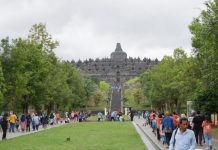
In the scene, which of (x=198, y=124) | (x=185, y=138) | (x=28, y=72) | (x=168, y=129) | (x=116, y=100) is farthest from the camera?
(x=116, y=100)

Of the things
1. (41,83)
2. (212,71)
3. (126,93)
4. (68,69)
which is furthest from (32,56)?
(126,93)

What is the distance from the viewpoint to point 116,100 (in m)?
135

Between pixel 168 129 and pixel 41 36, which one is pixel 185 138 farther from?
pixel 41 36

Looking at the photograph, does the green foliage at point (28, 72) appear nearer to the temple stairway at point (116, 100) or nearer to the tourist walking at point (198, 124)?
the tourist walking at point (198, 124)

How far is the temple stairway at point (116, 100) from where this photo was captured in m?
123

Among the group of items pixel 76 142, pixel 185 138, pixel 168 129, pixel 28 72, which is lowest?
pixel 76 142

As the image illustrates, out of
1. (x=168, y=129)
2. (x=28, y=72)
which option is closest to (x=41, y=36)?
(x=28, y=72)

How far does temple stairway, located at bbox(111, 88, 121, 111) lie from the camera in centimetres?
12316

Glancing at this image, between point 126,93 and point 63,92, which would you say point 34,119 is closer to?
point 63,92

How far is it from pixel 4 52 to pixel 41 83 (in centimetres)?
775

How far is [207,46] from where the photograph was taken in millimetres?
34438

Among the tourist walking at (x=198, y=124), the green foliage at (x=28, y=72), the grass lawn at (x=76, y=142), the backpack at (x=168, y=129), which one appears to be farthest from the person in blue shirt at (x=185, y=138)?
the green foliage at (x=28, y=72)

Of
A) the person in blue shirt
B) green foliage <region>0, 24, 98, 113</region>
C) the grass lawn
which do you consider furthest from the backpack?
green foliage <region>0, 24, 98, 113</region>

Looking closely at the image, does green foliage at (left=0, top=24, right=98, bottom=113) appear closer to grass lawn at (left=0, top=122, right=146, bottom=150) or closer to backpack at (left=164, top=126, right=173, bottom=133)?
grass lawn at (left=0, top=122, right=146, bottom=150)
